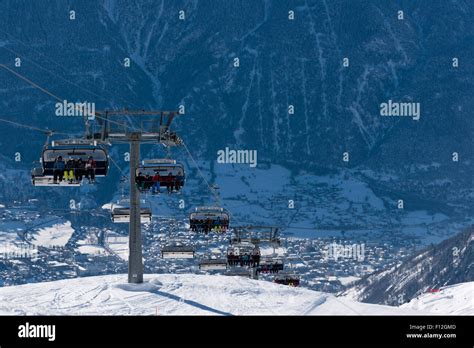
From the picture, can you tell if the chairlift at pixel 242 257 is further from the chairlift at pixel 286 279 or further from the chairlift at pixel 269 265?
the chairlift at pixel 286 279

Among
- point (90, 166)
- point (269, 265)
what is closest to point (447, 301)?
point (269, 265)

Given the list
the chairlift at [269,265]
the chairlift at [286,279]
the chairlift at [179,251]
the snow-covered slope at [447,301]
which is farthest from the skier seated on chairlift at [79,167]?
the snow-covered slope at [447,301]

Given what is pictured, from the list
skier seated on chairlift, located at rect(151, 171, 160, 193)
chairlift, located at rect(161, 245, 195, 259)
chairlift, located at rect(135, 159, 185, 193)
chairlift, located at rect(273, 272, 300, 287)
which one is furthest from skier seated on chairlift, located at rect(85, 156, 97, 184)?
chairlift, located at rect(273, 272, 300, 287)

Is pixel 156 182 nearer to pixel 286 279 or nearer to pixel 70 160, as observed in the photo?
pixel 70 160

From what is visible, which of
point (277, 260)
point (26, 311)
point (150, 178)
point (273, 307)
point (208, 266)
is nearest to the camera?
point (26, 311)
